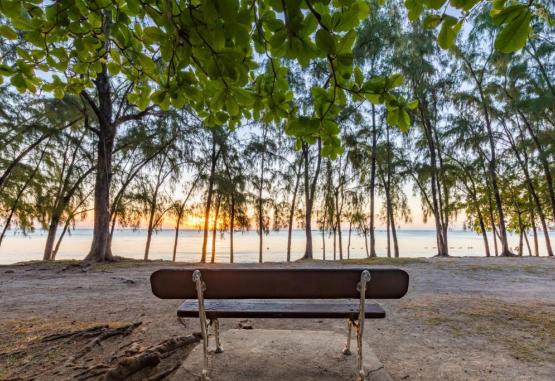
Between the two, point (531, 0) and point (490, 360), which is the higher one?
point (531, 0)

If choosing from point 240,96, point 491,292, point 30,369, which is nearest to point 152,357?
point 30,369

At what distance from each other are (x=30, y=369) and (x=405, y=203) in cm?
1651

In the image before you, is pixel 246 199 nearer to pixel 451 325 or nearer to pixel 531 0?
pixel 451 325

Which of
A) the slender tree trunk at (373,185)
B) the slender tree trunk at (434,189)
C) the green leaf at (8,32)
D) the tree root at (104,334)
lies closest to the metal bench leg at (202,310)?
the tree root at (104,334)

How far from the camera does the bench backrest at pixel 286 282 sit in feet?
7.02

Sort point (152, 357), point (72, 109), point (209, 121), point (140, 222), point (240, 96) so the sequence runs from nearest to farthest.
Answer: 1. point (240, 96)
2. point (209, 121)
3. point (152, 357)
4. point (72, 109)
5. point (140, 222)

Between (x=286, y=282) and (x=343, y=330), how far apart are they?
72.2 inches

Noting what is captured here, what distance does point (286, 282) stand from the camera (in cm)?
214

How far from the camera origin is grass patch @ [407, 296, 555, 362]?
2.97 metres

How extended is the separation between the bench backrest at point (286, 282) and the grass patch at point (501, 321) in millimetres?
1735

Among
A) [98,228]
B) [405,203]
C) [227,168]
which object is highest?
[227,168]

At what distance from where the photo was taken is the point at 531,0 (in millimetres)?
691

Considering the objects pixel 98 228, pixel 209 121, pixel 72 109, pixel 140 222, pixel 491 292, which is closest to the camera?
pixel 209 121

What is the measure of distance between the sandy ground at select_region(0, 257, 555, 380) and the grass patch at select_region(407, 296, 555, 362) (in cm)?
1
